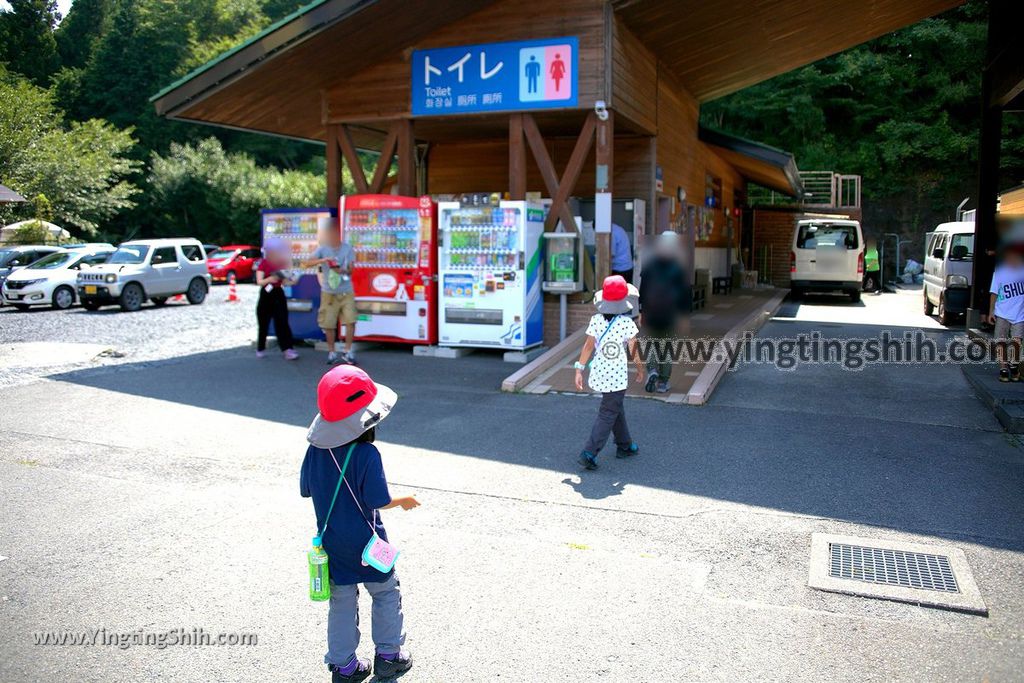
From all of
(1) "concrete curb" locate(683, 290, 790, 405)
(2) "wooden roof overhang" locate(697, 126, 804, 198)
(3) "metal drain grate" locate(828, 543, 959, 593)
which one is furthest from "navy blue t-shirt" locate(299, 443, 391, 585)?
(2) "wooden roof overhang" locate(697, 126, 804, 198)

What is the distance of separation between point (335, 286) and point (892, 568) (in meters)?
8.81

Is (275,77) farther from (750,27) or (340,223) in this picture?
(750,27)

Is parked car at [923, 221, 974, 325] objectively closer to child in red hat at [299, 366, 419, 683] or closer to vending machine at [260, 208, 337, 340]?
vending machine at [260, 208, 337, 340]

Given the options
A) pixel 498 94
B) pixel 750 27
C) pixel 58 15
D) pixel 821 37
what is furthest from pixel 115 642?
pixel 58 15

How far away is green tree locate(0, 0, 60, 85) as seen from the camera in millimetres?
51250

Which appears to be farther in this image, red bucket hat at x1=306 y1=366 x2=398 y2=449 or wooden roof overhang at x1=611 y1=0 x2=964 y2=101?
wooden roof overhang at x1=611 y1=0 x2=964 y2=101

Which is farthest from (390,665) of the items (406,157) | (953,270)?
(953,270)

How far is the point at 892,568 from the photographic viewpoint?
5031 mm

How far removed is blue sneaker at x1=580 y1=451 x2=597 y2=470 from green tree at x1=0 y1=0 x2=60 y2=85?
5555 centimetres

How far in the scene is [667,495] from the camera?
6.45 metres

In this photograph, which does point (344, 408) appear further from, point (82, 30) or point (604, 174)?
point (82, 30)

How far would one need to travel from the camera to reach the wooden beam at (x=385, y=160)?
14594 mm

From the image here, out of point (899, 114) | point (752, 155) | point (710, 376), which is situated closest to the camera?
point (710, 376)

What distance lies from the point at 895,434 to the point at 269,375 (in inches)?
313
